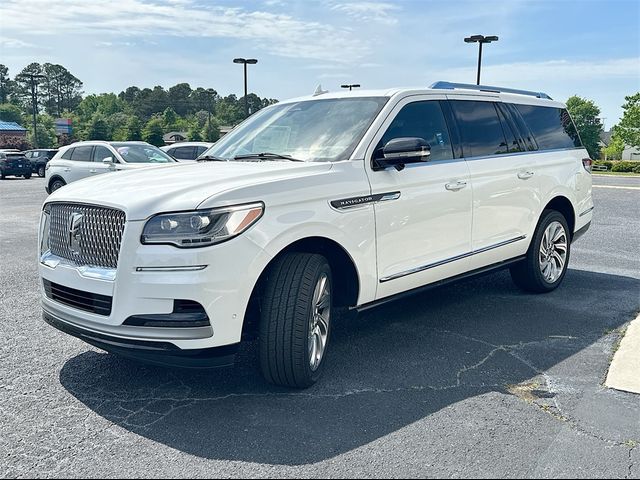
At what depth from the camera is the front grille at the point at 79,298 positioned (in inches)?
136

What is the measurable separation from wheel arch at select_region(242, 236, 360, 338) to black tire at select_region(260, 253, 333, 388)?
2.2 inches

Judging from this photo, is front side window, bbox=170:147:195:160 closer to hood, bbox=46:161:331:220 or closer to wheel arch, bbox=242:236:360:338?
hood, bbox=46:161:331:220

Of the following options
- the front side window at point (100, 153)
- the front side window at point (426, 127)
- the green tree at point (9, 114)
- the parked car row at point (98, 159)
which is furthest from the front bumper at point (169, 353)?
the green tree at point (9, 114)

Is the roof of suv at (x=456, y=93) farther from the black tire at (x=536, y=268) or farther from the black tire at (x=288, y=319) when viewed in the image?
the black tire at (x=288, y=319)

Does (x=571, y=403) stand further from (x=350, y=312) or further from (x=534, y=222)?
(x=534, y=222)

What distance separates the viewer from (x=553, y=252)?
251 inches

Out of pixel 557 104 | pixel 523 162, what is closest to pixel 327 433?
pixel 523 162

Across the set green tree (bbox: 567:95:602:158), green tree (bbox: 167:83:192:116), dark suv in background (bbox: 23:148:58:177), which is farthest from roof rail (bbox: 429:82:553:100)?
green tree (bbox: 167:83:192:116)

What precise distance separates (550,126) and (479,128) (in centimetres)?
147

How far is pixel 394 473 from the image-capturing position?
2879mm

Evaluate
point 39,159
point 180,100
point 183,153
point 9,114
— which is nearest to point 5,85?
point 9,114

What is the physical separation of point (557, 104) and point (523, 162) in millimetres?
1430

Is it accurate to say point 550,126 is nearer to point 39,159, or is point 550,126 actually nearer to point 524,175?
point 524,175

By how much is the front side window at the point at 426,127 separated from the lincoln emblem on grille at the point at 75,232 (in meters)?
2.16
